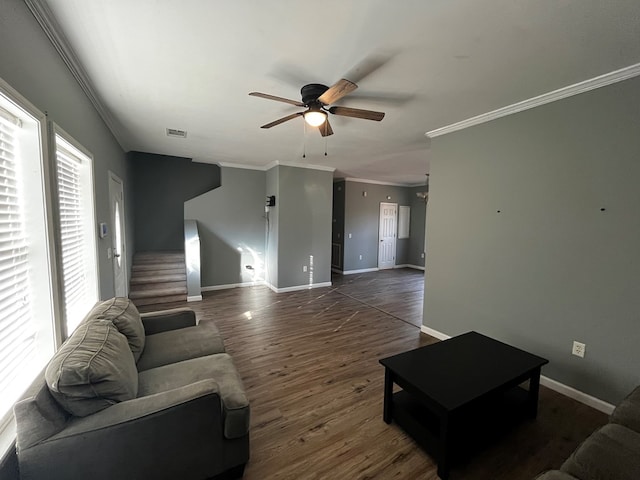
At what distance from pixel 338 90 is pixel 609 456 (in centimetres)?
239

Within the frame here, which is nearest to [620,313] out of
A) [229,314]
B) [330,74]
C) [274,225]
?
[330,74]

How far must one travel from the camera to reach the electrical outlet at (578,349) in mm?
2229

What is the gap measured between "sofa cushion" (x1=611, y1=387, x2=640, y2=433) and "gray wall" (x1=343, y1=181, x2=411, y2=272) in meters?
5.93

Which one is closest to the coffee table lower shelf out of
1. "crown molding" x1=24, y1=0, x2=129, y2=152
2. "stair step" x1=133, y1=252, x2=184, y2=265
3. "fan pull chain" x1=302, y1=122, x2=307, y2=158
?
"fan pull chain" x1=302, y1=122, x2=307, y2=158

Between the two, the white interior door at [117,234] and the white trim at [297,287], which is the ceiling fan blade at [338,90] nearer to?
the white interior door at [117,234]

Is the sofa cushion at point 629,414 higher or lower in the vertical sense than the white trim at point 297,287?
higher

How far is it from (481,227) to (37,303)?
365cm

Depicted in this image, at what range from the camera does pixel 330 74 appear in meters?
2.04

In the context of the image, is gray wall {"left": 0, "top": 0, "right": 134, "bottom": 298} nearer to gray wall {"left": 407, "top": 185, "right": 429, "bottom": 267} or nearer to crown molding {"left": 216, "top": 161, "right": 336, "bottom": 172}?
crown molding {"left": 216, "top": 161, "right": 336, "bottom": 172}

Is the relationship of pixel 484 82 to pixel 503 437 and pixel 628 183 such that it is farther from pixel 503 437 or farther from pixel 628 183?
pixel 503 437

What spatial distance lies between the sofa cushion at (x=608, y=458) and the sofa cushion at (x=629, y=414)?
63mm

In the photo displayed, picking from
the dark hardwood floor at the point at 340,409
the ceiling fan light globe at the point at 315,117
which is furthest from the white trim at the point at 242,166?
the ceiling fan light globe at the point at 315,117

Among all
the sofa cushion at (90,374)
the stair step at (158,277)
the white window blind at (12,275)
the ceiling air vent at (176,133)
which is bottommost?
the stair step at (158,277)

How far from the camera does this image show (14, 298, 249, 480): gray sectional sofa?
1.14 m
